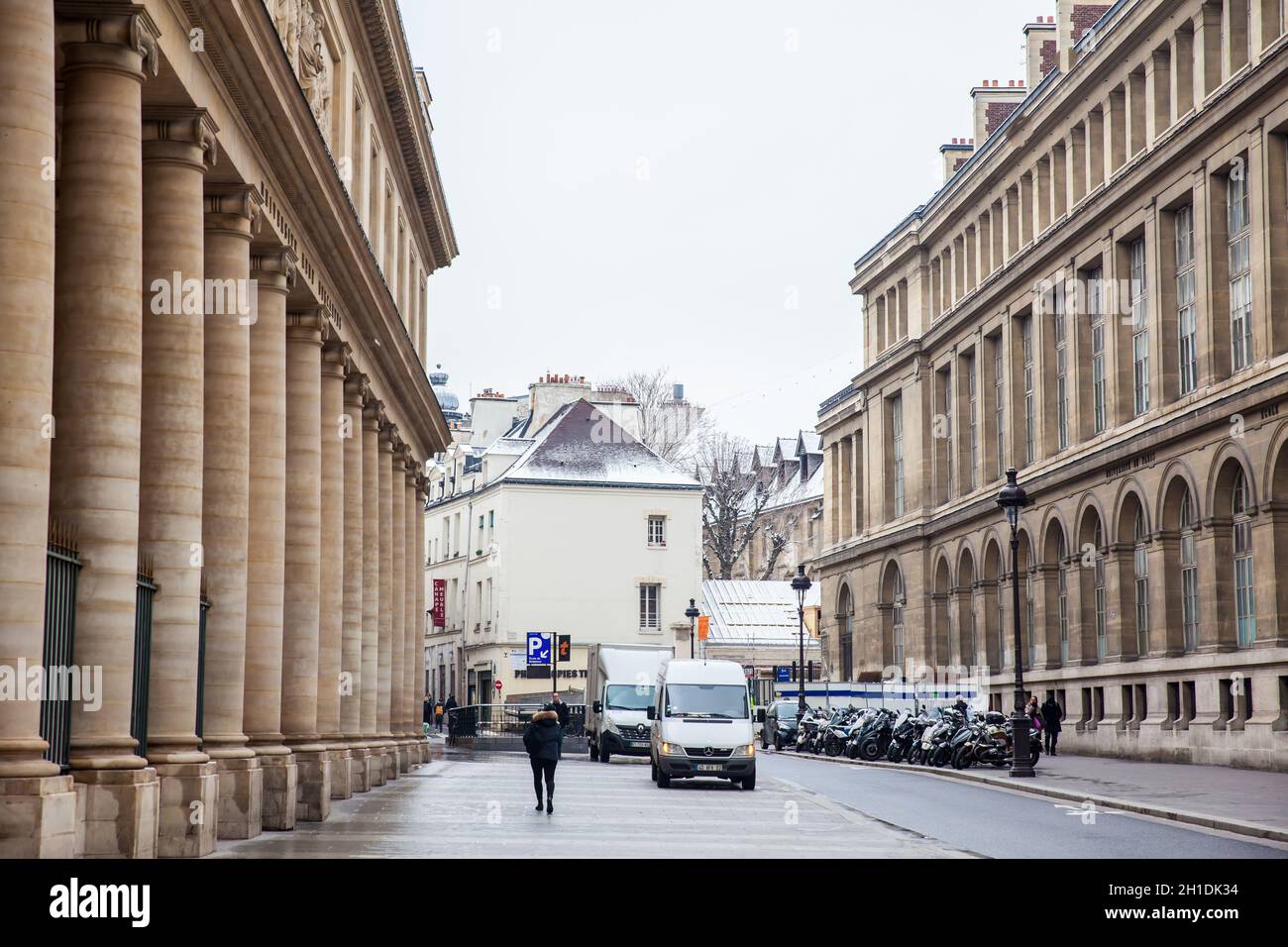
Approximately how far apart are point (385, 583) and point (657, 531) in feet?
161

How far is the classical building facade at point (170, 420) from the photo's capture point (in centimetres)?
1317

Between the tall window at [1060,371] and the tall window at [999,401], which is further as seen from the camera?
the tall window at [999,401]

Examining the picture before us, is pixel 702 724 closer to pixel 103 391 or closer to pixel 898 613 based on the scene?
pixel 103 391

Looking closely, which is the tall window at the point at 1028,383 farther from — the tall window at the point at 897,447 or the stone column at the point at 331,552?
the stone column at the point at 331,552

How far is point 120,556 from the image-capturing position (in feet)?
50.8

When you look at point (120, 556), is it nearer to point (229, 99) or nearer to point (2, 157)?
point (2, 157)

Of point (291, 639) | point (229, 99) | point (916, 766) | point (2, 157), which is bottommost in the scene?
point (916, 766)

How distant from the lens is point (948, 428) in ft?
221

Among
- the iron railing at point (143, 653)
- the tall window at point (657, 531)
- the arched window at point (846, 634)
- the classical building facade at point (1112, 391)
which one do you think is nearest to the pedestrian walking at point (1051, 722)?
the classical building facade at point (1112, 391)

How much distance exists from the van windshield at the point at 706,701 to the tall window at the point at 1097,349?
21256 millimetres

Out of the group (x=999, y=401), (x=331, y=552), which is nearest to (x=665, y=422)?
(x=999, y=401)

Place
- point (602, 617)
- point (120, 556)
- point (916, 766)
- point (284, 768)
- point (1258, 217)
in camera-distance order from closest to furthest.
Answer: point (120, 556)
point (284, 768)
point (1258, 217)
point (916, 766)
point (602, 617)
